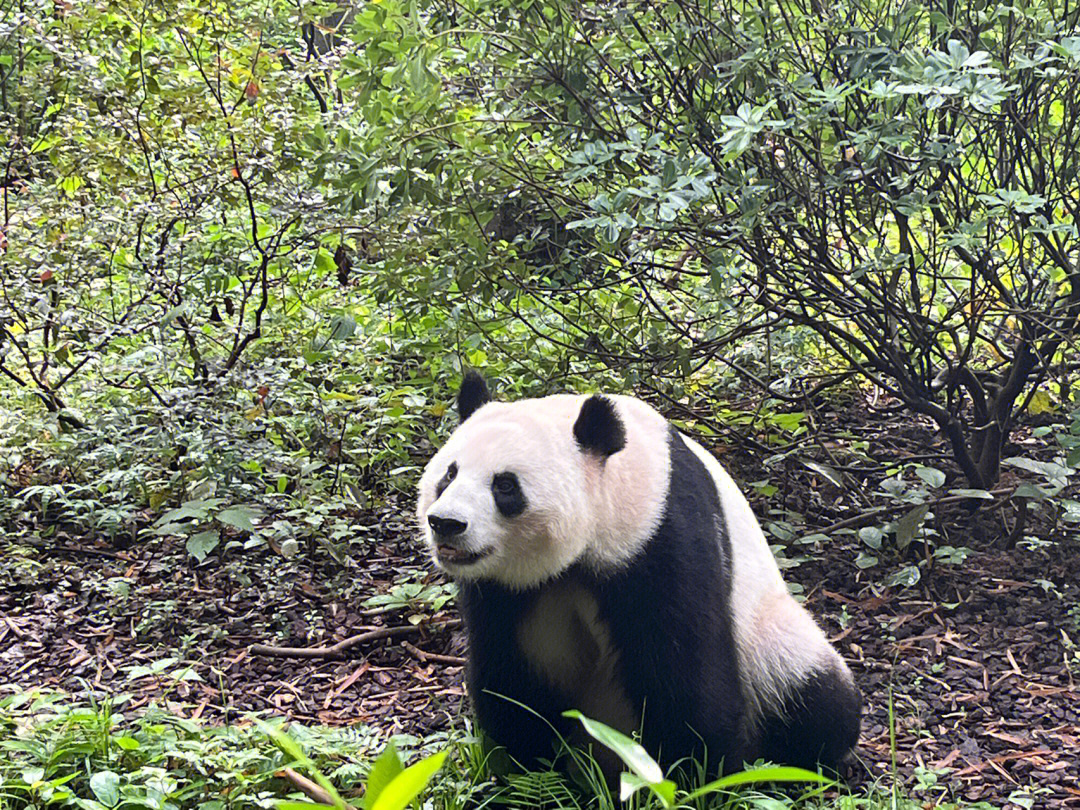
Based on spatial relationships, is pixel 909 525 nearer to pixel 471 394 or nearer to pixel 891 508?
pixel 891 508

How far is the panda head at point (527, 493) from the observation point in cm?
278

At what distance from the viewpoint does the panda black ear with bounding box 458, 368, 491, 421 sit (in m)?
3.19

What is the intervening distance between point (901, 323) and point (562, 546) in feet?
8.57

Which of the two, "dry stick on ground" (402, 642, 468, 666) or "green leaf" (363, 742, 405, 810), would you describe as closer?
"green leaf" (363, 742, 405, 810)

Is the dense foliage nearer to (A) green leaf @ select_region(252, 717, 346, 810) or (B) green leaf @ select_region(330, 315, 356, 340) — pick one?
(B) green leaf @ select_region(330, 315, 356, 340)

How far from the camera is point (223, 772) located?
301 centimetres

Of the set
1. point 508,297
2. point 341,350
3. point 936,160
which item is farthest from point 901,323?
point 341,350

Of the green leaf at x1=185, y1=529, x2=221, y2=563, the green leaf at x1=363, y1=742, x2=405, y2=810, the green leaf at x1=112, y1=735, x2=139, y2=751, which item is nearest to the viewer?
the green leaf at x1=363, y1=742, x2=405, y2=810

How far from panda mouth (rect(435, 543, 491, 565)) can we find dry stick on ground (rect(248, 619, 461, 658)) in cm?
165

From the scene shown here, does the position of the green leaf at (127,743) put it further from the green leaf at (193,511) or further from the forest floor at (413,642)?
the green leaf at (193,511)

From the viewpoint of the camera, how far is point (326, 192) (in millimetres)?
4246

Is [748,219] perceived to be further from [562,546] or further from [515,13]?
[562,546]

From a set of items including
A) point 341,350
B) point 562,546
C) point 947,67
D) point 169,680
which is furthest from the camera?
point 341,350

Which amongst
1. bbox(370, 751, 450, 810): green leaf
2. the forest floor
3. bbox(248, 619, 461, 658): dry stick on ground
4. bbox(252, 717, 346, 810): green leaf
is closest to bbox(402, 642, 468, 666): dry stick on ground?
the forest floor
